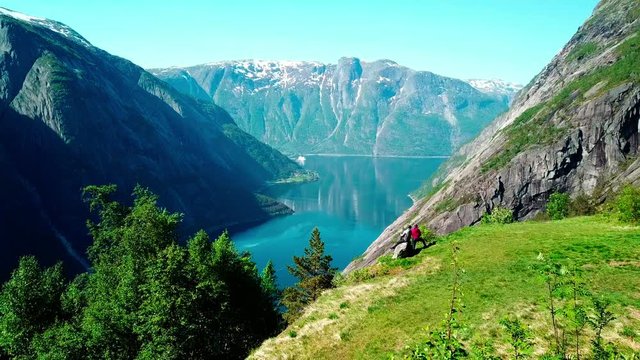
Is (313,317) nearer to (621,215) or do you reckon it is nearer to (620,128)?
(621,215)

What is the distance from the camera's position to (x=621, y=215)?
1724 inches

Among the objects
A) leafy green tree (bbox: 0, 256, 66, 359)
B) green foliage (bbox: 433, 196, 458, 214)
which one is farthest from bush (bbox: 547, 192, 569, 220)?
leafy green tree (bbox: 0, 256, 66, 359)

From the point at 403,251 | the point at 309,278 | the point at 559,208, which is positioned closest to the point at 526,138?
the point at 559,208

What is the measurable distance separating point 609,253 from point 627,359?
76.8ft

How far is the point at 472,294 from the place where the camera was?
2919cm

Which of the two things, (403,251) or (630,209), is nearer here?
(403,251)

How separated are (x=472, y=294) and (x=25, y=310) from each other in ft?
166

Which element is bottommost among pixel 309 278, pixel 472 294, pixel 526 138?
pixel 309 278

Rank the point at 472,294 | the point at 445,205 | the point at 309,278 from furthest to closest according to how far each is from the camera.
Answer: the point at 445,205 < the point at 309,278 < the point at 472,294

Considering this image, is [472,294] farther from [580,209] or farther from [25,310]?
[580,209]

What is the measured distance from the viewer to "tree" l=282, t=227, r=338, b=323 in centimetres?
7019

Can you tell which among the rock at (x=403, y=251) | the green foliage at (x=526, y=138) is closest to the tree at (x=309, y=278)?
the rock at (x=403, y=251)

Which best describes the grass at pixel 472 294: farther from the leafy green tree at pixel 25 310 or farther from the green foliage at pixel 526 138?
the green foliage at pixel 526 138

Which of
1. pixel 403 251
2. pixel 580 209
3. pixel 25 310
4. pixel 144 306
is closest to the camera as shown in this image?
pixel 144 306
